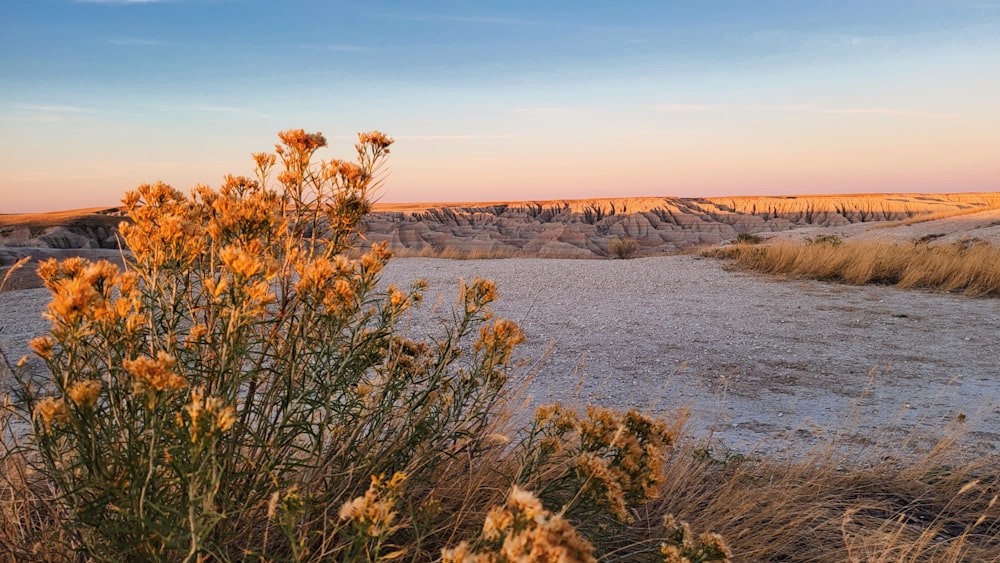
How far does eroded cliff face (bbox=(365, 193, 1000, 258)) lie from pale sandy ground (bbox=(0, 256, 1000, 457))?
53.4 meters

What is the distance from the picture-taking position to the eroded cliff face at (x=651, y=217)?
71.4 meters

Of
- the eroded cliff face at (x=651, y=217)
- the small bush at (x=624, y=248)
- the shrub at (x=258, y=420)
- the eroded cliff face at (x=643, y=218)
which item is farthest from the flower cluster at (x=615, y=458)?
the eroded cliff face at (x=651, y=217)

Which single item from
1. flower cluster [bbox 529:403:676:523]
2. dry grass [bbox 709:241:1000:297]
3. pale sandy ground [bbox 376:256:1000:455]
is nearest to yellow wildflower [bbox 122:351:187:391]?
flower cluster [bbox 529:403:676:523]

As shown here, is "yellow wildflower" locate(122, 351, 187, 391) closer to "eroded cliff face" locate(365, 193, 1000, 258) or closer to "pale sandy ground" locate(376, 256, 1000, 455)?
"pale sandy ground" locate(376, 256, 1000, 455)

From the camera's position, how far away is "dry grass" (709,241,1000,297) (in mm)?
10234

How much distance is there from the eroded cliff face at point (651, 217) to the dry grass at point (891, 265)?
50510 millimetres

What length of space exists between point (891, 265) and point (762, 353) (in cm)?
655

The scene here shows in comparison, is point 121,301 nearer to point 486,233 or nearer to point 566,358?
point 566,358

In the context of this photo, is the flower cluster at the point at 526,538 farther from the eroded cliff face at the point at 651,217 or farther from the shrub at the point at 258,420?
the eroded cliff face at the point at 651,217

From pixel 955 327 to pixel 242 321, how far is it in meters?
8.79

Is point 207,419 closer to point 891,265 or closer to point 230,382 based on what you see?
point 230,382

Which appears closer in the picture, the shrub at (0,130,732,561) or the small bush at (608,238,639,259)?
the shrub at (0,130,732,561)

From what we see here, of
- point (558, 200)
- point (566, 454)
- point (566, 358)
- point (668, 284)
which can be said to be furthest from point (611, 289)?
point (558, 200)

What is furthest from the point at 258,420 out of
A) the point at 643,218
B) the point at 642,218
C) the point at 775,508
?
the point at 642,218
